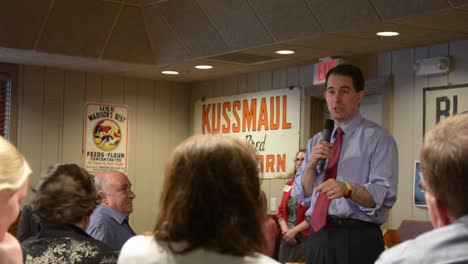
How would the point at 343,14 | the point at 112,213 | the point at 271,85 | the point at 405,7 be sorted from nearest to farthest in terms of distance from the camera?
the point at 112,213 → the point at 405,7 → the point at 343,14 → the point at 271,85

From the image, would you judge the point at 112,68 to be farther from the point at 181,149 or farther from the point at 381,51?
the point at 181,149

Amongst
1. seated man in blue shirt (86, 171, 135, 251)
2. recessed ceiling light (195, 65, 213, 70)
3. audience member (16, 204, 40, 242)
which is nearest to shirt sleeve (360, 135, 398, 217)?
seated man in blue shirt (86, 171, 135, 251)

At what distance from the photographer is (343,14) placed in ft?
17.3

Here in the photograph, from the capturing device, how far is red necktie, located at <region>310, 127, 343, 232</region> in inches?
132

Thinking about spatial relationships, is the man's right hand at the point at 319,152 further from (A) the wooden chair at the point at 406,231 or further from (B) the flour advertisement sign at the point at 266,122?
(B) the flour advertisement sign at the point at 266,122

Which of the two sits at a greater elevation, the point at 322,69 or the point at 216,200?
the point at 322,69

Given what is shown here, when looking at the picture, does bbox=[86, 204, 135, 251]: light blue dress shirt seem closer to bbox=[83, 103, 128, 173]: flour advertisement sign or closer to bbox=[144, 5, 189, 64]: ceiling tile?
bbox=[144, 5, 189, 64]: ceiling tile

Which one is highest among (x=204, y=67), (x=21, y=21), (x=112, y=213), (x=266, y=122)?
(x=21, y=21)

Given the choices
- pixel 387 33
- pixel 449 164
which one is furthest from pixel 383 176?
pixel 387 33

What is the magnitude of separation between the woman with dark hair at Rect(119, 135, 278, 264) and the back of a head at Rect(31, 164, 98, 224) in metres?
1.23

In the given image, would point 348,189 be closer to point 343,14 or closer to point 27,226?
point 27,226

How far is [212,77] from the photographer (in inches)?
327

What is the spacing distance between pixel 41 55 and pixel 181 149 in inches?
221

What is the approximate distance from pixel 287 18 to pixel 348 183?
9.00ft
